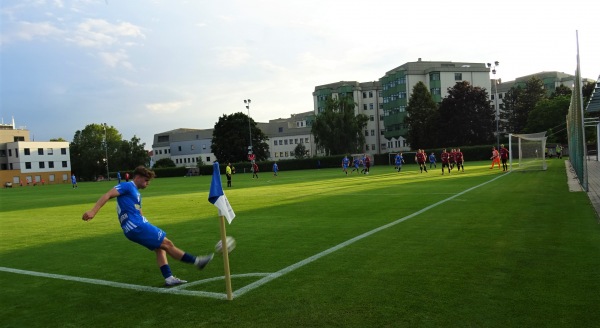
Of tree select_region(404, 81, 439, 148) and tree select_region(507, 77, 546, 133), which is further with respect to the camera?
tree select_region(507, 77, 546, 133)

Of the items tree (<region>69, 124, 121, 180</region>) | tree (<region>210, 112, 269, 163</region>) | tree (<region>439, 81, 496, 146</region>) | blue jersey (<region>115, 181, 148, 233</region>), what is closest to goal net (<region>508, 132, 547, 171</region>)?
blue jersey (<region>115, 181, 148, 233</region>)

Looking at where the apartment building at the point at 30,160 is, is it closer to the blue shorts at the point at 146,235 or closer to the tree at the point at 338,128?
the tree at the point at 338,128

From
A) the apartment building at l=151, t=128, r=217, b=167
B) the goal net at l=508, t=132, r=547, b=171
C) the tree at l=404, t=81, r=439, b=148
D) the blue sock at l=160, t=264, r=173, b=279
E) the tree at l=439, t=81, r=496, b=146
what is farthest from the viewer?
the apartment building at l=151, t=128, r=217, b=167

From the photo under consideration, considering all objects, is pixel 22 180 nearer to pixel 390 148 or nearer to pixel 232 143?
pixel 232 143

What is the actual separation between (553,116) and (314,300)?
78.1 meters

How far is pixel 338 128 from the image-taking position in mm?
81250

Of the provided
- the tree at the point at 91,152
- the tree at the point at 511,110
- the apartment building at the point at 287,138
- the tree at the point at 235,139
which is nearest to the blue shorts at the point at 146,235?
the tree at the point at 235,139

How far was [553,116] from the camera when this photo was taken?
71375 mm

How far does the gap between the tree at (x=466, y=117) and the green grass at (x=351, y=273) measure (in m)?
60.9

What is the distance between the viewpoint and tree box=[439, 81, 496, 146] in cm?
7069

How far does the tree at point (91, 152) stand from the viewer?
110188 mm

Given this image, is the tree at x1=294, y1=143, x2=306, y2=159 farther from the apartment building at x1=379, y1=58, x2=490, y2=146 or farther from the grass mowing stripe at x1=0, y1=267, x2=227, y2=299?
the grass mowing stripe at x1=0, y1=267, x2=227, y2=299

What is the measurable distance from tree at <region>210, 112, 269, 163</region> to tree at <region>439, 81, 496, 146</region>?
3761cm

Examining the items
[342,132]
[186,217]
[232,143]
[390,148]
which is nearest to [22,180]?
[232,143]
